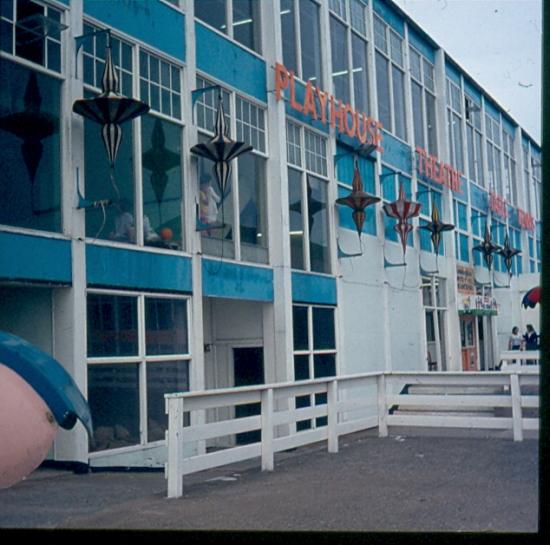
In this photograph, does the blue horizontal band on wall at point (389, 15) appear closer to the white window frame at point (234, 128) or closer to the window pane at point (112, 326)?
the white window frame at point (234, 128)

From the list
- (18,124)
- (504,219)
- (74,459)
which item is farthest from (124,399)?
(504,219)

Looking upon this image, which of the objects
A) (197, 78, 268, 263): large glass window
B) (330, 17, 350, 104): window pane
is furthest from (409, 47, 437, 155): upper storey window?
(197, 78, 268, 263): large glass window

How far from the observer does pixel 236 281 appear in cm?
1334

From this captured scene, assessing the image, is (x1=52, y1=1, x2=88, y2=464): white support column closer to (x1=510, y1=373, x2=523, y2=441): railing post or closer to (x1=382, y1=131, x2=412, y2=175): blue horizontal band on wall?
(x1=510, y1=373, x2=523, y2=441): railing post

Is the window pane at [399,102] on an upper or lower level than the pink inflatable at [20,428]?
upper

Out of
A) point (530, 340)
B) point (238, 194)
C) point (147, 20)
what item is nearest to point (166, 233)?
point (238, 194)

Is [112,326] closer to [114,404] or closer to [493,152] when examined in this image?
[114,404]

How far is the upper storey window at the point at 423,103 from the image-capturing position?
1998cm

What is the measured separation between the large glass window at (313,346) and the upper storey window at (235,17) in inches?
195

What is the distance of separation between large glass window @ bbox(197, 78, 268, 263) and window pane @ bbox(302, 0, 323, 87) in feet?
7.41

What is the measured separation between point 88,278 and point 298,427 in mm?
6420

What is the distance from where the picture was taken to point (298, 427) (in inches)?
598

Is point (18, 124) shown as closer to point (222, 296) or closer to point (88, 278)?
point (88, 278)

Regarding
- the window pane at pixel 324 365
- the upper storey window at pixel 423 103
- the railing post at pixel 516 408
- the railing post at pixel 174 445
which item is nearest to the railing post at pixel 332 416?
the railing post at pixel 516 408
